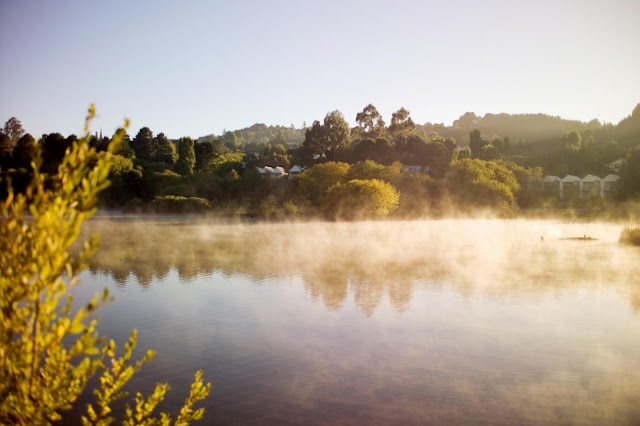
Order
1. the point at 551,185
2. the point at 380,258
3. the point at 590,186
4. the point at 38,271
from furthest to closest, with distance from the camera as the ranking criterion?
the point at 590,186 < the point at 551,185 < the point at 380,258 < the point at 38,271

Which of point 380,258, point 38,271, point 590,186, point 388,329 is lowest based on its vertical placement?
point 388,329

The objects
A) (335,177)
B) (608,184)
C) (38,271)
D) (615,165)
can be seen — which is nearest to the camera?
(38,271)

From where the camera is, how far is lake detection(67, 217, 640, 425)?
592 inches

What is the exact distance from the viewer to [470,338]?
69.6 ft

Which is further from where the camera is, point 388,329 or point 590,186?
point 590,186

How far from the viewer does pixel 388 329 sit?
Result: 22609 millimetres

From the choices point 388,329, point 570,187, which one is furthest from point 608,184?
point 388,329

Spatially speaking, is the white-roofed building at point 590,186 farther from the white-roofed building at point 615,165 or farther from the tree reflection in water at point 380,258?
the tree reflection in water at point 380,258

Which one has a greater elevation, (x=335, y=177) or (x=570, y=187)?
(x=335, y=177)

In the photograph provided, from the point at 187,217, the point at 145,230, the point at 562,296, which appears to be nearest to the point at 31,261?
the point at 562,296

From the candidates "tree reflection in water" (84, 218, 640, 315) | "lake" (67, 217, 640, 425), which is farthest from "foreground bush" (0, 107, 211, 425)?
"tree reflection in water" (84, 218, 640, 315)

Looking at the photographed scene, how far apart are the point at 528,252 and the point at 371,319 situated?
26274 millimetres

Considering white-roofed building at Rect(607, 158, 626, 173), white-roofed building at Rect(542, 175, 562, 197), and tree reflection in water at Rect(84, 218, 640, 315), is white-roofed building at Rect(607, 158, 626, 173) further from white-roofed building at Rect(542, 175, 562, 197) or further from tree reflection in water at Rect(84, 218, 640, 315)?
tree reflection in water at Rect(84, 218, 640, 315)

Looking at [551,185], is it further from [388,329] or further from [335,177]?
[388,329]
